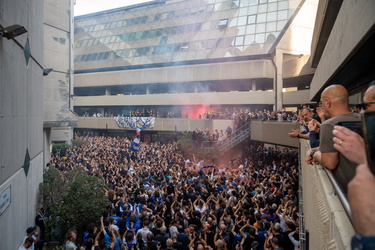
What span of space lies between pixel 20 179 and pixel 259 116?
1803 cm

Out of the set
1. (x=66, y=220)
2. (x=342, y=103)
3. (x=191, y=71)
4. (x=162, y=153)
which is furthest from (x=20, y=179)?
(x=191, y=71)

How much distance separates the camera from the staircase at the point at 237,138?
73.0 feet

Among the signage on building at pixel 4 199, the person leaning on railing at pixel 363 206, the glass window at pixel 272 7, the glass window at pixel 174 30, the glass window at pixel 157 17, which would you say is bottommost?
the signage on building at pixel 4 199

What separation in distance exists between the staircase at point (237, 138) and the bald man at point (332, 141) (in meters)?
19.0

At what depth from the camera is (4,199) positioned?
667 centimetres

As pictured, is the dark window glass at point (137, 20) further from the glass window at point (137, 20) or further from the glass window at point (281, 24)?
the glass window at point (281, 24)

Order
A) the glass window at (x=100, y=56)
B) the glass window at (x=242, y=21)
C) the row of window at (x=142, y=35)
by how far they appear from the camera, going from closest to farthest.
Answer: the glass window at (x=242, y=21) < the row of window at (x=142, y=35) < the glass window at (x=100, y=56)

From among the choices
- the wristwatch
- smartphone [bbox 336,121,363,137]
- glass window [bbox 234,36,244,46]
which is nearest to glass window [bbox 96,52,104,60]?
glass window [bbox 234,36,244,46]

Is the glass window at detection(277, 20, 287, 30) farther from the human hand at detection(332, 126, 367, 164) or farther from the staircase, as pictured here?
the human hand at detection(332, 126, 367, 164)

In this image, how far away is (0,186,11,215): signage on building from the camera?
640 centimetres

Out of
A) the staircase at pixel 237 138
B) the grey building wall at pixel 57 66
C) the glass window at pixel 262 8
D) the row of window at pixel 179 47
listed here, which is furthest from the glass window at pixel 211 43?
the grey building wall at pixel 57 66

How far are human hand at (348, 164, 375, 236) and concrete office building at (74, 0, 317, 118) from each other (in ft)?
92.7

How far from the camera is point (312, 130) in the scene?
4285mm

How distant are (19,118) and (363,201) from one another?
9.33 m
